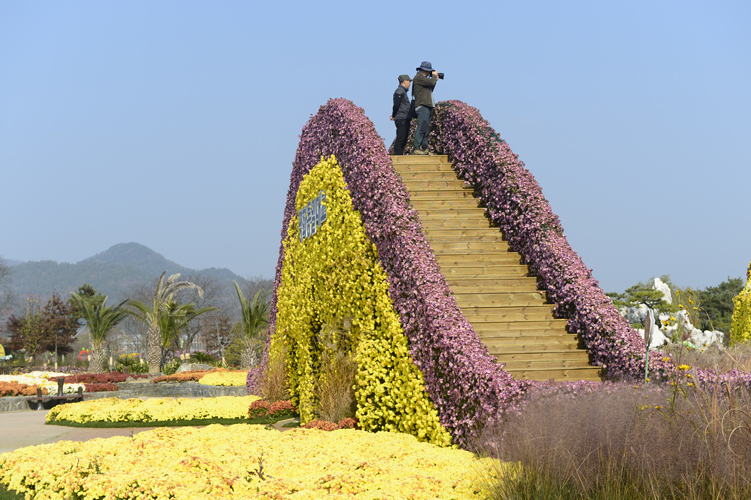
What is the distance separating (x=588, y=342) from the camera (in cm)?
768

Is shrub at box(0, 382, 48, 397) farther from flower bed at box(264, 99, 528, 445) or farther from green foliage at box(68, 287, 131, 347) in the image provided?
flower bed at box(264, 99, 528, 445)

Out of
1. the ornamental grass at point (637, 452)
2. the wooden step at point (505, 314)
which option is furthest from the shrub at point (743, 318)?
the ornamental grass at point (637, 452)

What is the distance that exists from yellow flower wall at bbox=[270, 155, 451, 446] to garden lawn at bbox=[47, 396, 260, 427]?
118 cm

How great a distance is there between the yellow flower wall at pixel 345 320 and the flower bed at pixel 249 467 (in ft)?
1.41

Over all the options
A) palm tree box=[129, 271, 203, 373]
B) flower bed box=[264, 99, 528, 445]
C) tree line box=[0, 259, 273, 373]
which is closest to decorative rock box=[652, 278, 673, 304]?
tree line box=[0, 259, 273, 373]

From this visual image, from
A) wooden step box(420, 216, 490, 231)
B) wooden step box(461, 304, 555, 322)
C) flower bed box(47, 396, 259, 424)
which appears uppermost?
wooden step box(420, 216, 490, 231)

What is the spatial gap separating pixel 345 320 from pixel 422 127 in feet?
14.9

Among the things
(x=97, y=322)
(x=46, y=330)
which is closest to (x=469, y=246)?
(x=97, y=322)

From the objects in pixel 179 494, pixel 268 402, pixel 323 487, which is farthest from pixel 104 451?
pixel 268 402

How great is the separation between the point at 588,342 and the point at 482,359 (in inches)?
78.4

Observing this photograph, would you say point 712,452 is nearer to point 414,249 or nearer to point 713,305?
point 414,249

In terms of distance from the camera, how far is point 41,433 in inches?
411

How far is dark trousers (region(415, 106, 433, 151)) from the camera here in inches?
467

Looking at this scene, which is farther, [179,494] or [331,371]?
[331,371]
